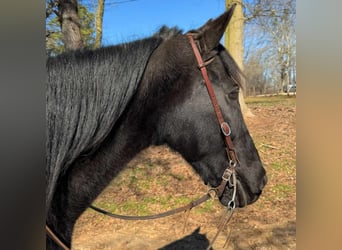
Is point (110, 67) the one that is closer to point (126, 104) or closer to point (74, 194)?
point (126, 104)

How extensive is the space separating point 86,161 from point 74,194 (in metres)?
0.19

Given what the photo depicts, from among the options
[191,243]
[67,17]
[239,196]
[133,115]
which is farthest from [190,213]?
[133,115]

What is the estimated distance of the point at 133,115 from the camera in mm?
1782

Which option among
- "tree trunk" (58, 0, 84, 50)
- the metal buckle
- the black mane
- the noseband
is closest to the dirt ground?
the noseband

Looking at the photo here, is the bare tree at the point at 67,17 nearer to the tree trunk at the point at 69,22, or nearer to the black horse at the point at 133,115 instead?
the tree trunk at the point at 69,22

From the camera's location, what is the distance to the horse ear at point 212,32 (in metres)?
1.81

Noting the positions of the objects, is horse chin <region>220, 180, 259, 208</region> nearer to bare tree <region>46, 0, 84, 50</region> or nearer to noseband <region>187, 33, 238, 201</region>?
noseband <region>187, 33, 238, 201</region>

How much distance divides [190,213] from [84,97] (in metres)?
4.73

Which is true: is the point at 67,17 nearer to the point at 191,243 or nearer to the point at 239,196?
the point at 191,243

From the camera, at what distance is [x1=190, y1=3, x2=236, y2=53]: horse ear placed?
5.94 ft

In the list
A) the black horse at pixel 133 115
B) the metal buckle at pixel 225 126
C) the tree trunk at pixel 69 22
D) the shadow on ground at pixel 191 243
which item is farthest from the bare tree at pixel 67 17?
the metal buckle at pixel 225 126

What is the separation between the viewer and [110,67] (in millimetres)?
1650
